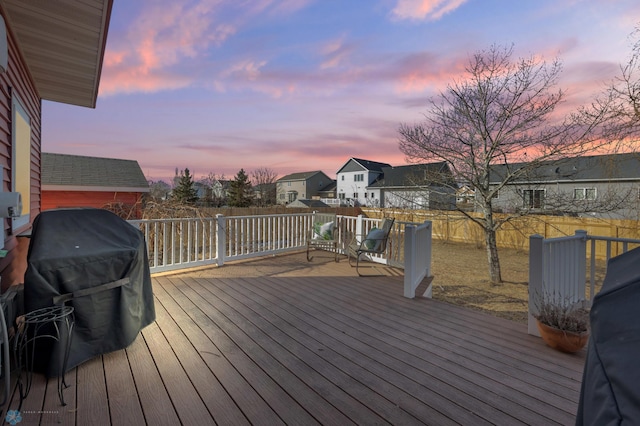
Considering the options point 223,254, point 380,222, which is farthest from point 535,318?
point 223,254

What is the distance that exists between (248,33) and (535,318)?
704 centimetres

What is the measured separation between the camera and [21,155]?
3826mm

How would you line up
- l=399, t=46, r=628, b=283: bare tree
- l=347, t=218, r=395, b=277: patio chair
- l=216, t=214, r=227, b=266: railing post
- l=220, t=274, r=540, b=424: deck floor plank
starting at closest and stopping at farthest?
l=220, t=274, r=540, b=424: deck floor plank
l=347, t=218, r=395, b=277: patio chair
l=216, t=214, r=227, b=266: railing post
l=399, t=46, r=628, b=283: bare tree

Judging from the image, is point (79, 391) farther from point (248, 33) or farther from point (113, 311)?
point (248, 33)

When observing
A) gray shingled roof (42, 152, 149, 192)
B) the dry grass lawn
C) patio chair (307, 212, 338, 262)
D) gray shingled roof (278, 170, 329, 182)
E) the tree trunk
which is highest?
gray shingled roof (278, 170, 329, 182)

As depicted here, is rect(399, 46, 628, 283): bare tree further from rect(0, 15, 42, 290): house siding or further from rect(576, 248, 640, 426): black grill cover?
rect(576, 248, 640, 426): black grill cover

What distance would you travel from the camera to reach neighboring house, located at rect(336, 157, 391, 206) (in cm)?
3582

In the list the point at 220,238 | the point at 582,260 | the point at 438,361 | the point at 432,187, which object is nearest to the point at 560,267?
the point at 582,260

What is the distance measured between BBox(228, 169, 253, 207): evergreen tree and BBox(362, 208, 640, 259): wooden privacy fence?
1147 centimetres

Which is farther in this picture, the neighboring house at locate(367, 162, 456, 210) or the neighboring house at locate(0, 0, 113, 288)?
the neighboring house at locate(367, 162, 456, 210)

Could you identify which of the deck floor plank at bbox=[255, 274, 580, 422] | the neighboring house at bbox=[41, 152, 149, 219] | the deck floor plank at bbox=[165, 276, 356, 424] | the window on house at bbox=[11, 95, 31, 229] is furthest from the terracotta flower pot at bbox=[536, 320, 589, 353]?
the neighboring house at bbox=[41, 152, 149, 219]

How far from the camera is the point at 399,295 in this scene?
13.3 feet

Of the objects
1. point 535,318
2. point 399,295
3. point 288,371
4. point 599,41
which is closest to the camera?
point 288,371

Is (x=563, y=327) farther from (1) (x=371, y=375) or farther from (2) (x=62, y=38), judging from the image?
(2) (x=62, y=38)
